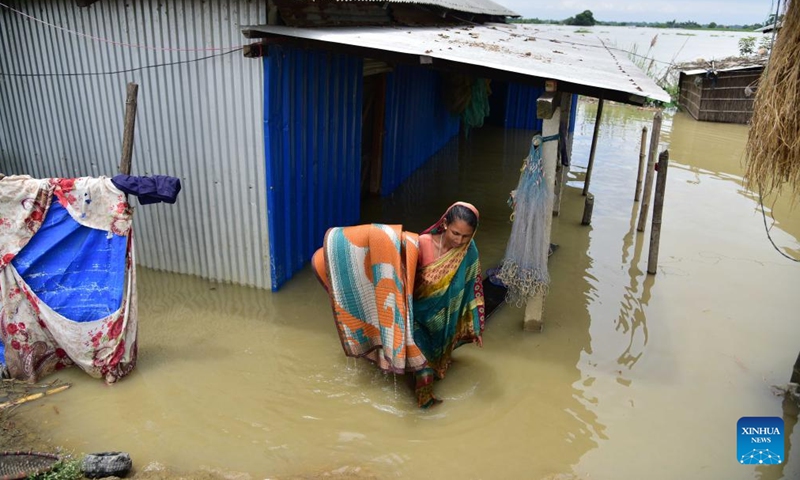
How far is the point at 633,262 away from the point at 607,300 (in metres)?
1.35

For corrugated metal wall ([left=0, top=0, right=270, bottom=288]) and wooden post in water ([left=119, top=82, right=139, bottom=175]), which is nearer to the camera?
wooden post in water ([left=119, top=82, right=139, bottom=175])

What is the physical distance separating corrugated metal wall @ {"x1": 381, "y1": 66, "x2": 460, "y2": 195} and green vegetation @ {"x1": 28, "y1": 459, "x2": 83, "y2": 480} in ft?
20.2

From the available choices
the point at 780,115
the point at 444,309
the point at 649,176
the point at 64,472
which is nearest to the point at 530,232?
the point at 444,309

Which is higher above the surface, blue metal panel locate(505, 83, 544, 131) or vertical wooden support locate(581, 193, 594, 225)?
blue metal panel locate(505, 83, 544, 131)

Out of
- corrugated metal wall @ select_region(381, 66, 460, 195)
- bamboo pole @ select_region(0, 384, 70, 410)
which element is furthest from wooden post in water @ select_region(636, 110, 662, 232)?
bamboo pole @ select_region(0, 384, 70, 410)

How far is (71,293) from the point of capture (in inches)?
161

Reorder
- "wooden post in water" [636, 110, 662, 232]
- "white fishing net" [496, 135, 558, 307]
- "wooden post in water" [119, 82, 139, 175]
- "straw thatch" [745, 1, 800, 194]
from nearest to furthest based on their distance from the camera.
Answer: "straw thatch" [745, 1, 800, 194], "wooden post in water" [119, 82, 139, 175], "white fishing net" [496, 135, 558, 307], "wooden post in water" [636, 110, 662, 232]

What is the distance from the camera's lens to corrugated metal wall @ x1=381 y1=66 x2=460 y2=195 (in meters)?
8.76

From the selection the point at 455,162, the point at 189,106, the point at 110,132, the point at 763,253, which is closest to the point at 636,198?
the point at 763,253

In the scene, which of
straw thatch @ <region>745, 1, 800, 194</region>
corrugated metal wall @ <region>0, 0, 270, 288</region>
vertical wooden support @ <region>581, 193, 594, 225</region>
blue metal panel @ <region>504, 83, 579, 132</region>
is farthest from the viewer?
blue metal panel @ <region>504, 83, 579, 132</region>

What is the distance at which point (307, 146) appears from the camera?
5660 millimetres

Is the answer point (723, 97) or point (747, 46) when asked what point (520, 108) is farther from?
point (747, 46)

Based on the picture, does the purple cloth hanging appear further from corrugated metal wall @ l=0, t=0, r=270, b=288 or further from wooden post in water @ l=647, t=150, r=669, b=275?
wooden post in water @ l=647, t=150, r=669, b=275

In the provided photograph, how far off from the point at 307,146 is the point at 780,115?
3902 mm
